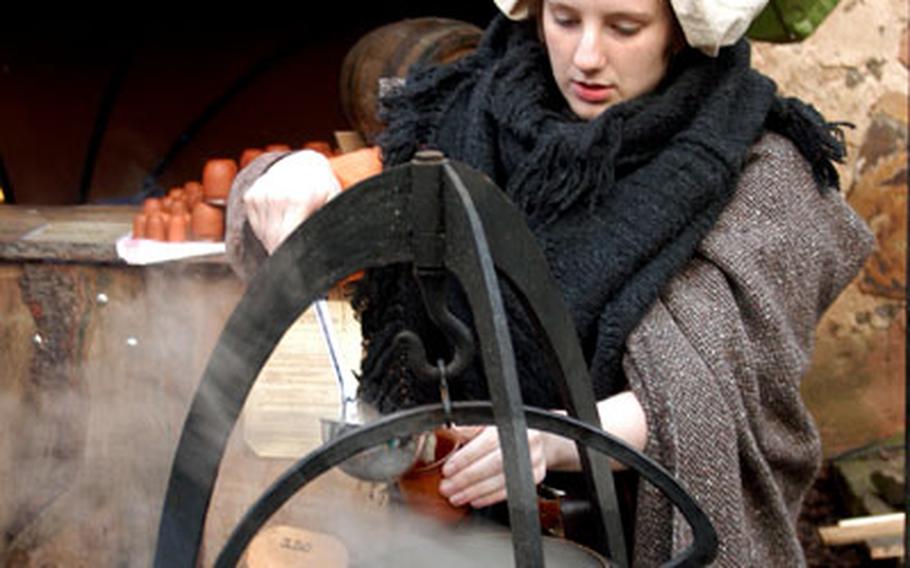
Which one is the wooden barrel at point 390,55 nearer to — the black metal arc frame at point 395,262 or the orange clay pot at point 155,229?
the orange clay pot at point 155,229

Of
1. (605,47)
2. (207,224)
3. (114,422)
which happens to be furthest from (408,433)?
(207,224)

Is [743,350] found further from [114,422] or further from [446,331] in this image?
[114,422]

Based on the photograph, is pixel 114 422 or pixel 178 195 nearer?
pixel 114 422

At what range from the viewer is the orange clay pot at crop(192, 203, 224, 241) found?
3.70m

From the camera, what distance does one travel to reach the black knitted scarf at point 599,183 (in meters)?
2.02

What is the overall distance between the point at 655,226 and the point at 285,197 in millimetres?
562

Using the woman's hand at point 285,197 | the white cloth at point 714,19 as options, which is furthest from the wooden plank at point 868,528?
the woman's hand at point 285,197

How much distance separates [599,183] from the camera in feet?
6.77

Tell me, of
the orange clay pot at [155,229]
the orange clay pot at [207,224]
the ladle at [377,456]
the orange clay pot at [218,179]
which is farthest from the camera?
the orange clay pot at [218,179]

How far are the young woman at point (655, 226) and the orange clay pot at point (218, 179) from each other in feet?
5.93

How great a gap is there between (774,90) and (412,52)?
1840mm

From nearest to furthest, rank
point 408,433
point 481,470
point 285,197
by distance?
point 408,433 → point 481,470 → point 285,197

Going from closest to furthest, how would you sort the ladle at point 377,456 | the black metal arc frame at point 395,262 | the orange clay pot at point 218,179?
the black metal arc frame at point 395,262 → the ladle at point 377,456 → the orange clay pot at point 218,179

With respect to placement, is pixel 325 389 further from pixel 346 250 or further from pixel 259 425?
pixel 346 250
